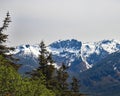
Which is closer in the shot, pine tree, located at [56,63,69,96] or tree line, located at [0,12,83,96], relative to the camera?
tree line, located at [0,12,83,96]

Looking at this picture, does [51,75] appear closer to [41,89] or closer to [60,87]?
[60,87]

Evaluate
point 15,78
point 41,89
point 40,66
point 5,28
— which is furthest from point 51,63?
point 15,78

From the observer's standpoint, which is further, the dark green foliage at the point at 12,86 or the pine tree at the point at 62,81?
the pine tree at the point at 62,81

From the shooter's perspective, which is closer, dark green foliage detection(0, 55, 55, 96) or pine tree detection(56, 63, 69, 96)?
dark green foliage detection(0, 55, 55, 96)

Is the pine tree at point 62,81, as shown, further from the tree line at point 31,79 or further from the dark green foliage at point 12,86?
the dark green foliage at point 12,86

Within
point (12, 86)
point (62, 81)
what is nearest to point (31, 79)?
point (12, 86)

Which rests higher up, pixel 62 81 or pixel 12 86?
pixel 62 81

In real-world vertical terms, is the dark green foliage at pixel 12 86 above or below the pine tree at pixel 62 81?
below

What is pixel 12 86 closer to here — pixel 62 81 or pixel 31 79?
pixel 31 79

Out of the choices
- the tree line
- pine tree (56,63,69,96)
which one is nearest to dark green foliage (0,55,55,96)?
the tree line

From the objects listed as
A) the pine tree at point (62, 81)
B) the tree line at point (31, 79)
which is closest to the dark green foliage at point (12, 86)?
the tree line at point (31, 79)

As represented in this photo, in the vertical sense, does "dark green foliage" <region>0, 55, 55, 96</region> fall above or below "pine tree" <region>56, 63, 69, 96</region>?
below

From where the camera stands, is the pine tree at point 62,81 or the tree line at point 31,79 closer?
the tree line at point 31,79

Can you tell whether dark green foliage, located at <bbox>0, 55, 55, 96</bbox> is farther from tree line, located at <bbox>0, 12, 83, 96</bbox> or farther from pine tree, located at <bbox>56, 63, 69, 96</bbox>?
pine tree, located at <bbox>56, 63, 69, 96</bbox>
